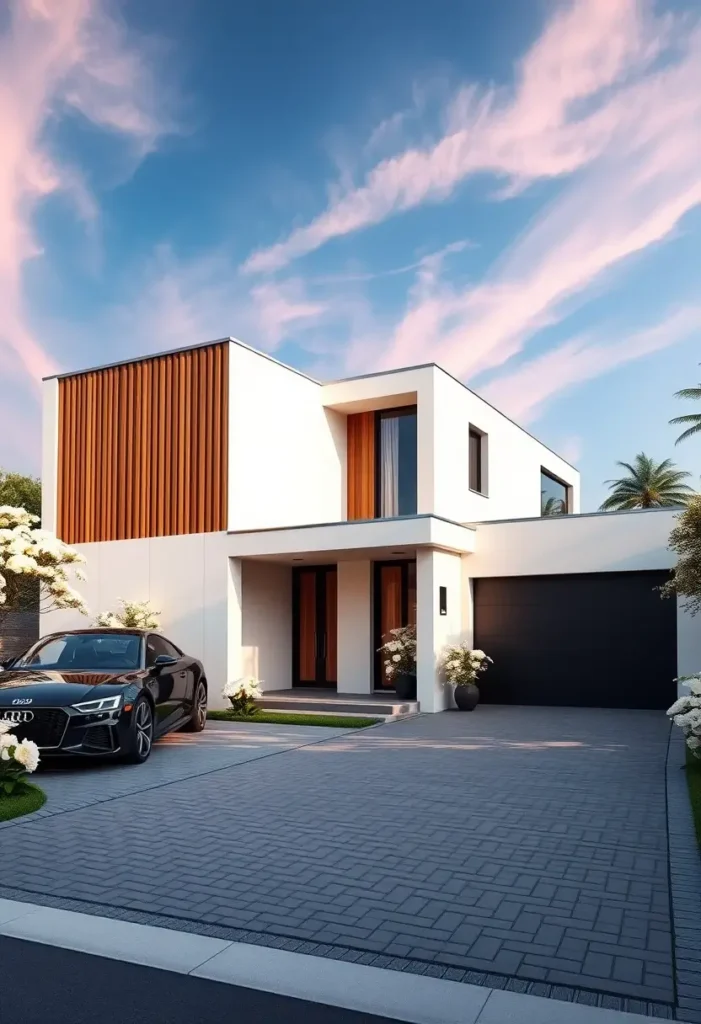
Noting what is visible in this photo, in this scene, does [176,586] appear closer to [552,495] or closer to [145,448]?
[145,448]

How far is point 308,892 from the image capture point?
492 centimetres

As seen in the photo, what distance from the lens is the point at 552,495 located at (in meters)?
26.6

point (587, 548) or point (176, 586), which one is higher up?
Result: point (587, 548)

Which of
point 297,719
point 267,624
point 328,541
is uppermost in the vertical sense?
point 328,541

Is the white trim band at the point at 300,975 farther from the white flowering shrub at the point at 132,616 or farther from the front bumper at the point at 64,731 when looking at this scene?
the white flowering shrub at the point at 132,616

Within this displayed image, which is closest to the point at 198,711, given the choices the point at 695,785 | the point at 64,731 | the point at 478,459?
the point at 64,731

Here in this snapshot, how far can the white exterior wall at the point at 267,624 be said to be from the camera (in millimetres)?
16625

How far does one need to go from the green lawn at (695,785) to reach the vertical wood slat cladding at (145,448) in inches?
363

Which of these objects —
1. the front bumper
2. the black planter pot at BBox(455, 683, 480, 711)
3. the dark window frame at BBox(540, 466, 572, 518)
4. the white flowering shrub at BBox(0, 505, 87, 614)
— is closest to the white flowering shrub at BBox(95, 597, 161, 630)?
the white flowering shrub at BBox(0, 505, 87, 614)

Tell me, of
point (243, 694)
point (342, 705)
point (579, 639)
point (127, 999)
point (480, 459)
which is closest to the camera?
point (127, 999)

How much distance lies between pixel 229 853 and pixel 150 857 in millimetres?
510

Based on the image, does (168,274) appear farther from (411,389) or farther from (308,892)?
(308,892)

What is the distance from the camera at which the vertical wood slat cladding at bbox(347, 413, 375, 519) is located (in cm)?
1917

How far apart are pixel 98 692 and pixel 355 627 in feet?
28.3
